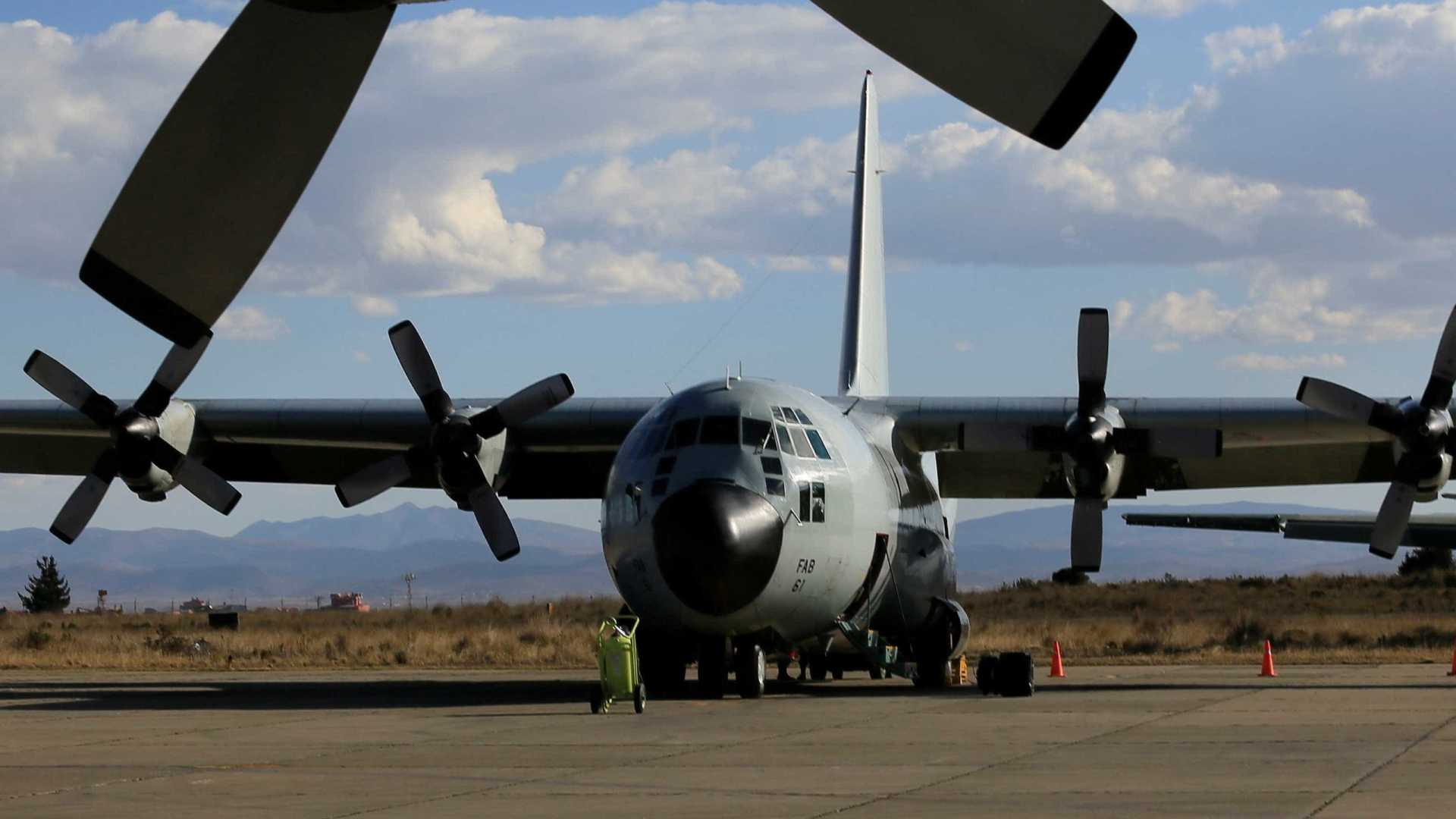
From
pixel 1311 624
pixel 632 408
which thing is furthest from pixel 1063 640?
pixel 632 408

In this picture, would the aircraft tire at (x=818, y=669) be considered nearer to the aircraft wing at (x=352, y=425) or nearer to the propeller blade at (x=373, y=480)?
the aircraft wing at (x=352, y=425)

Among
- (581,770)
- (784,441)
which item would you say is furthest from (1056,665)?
(581,770)

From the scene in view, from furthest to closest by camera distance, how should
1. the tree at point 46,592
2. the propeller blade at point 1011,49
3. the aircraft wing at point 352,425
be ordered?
the tree at point 46,592
the aircraft wing at point 352,425
the propeller blade at point 1011,49

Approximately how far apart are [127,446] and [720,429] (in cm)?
865

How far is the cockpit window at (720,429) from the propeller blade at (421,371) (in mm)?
5260

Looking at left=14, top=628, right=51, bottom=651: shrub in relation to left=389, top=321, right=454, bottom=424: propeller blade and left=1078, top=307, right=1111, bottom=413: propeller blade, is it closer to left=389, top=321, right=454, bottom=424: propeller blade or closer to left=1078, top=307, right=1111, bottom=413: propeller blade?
left=389, top=321, right=454, bottom=424: propeller blade

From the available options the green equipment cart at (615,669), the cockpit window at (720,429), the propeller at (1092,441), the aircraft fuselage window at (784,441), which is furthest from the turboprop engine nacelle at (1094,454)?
the green equipment cart at (615,669)

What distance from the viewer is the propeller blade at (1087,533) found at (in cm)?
2223

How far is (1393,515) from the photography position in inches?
886

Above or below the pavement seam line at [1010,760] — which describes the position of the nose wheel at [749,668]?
above

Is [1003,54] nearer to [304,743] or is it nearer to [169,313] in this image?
[169,313]

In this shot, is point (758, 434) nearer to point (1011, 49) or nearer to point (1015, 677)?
→ point (1015, 677)

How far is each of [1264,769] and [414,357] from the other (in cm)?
1430

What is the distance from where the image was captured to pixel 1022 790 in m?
10.9
